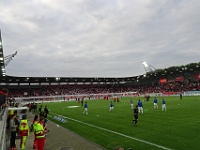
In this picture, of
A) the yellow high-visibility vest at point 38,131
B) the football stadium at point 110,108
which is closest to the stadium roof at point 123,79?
the football stadium at point 110,108

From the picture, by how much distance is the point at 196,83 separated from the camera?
8588 cm

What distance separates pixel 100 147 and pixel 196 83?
82.8m

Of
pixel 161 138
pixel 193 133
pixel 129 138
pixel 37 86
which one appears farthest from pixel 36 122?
pixel 37 86

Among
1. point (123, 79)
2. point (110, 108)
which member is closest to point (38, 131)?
point (110, 108)

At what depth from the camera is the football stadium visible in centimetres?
1382

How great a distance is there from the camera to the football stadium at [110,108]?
13.8 m

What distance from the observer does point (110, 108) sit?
32.2 m

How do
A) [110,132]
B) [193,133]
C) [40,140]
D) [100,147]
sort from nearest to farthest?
[40,140]
[100,147]
[193,133]
[110,132]

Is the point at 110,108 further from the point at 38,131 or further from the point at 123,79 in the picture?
the point at 123,79

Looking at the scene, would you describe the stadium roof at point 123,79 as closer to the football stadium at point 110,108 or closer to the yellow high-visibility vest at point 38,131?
the football stadium at point 110,108

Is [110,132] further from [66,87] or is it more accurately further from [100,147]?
[66,87]

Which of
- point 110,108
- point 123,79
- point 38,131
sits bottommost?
point 110,108

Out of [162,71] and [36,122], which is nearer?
[36,122]

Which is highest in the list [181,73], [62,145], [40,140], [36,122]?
[181,73]
